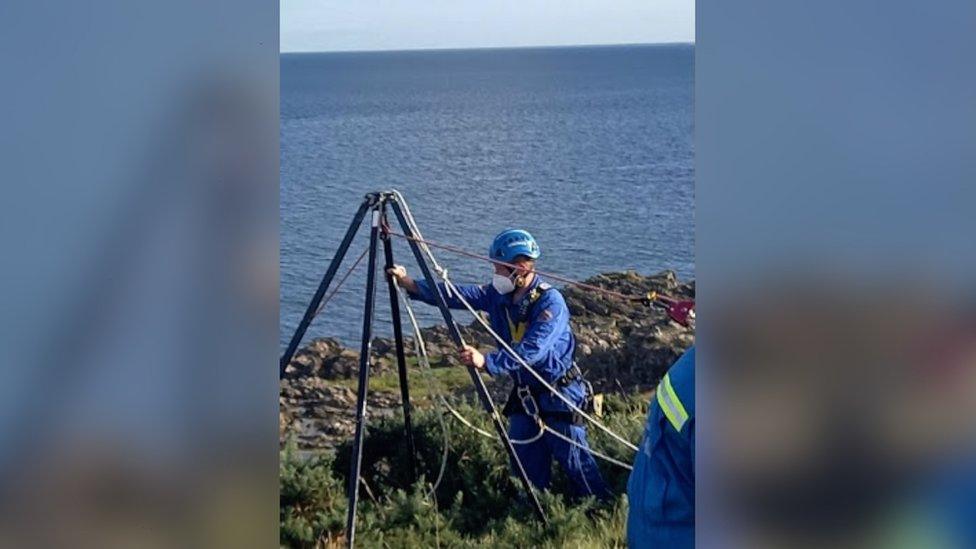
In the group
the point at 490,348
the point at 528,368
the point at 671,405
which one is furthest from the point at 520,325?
the point at 490,348

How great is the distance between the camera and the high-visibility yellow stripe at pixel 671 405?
7.40 feet

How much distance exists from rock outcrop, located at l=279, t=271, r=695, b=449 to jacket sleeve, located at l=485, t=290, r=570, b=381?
289 cm

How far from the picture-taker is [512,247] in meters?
6.57

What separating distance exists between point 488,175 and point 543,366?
27.2m

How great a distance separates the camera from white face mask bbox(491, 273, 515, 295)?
21.9ft

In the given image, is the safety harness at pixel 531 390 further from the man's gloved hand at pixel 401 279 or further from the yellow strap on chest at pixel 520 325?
the man's gloved hand at pixel 401 279

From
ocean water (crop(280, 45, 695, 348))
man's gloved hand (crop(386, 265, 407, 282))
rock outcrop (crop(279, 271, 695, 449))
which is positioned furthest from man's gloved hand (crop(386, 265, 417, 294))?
rock outcrop (crop(279, 271, 695, 449))

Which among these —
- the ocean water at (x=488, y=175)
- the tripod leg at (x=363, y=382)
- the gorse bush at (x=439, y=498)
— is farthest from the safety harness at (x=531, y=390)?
the tripod leg at (x=363, y=382)

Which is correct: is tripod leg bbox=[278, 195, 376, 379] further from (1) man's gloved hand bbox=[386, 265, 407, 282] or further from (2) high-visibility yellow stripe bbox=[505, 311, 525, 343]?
(2) high-visibility yellow stripe bbox=[505, 311, 525, 343]

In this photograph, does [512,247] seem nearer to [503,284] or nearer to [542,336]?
[503,284]

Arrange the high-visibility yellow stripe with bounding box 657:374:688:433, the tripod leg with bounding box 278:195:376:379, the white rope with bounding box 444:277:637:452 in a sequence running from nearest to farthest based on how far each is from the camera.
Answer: the high-visibility yellow stripe with bounding box 657:374:688:433
the tripod leg with bounding box 278:195:376:379
the white rope with bounding box 444:277:637:452

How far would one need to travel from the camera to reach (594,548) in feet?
18.0

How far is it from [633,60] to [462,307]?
125 metres
